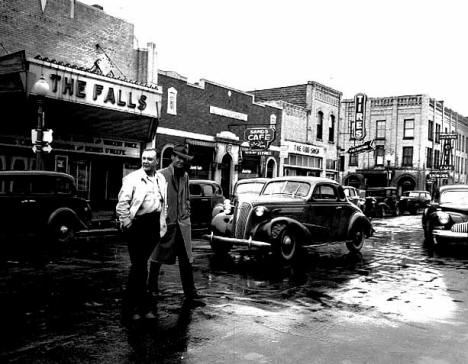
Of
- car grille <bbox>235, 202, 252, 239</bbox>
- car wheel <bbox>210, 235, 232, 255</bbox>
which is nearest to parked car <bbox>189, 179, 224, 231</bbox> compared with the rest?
car wheel <bbox>210, 235, 232, 255</bbox>

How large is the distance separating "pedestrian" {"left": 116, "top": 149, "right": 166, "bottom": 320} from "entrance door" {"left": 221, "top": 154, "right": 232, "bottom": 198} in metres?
19.6

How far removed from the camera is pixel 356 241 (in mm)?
11617

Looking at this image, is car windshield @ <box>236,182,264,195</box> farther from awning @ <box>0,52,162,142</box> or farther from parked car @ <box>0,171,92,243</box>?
parked car @ <box>0,171,92,243</box>

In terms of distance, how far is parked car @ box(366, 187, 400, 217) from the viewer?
25.8 meters

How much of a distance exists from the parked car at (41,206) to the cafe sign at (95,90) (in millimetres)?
2673

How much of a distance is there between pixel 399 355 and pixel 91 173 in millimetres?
16126

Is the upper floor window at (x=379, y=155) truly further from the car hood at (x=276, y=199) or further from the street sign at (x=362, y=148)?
the car hood at (x=276, y=199)

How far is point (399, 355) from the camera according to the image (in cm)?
436

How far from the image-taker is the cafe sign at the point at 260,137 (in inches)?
966

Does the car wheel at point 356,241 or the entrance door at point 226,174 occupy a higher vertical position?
the entrance door at point 226,174

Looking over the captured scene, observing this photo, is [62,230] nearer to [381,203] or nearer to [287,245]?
[287,245]

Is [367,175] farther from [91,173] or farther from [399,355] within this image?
[399,355]

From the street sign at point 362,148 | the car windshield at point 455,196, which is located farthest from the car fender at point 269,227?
the street sign at point 362,148

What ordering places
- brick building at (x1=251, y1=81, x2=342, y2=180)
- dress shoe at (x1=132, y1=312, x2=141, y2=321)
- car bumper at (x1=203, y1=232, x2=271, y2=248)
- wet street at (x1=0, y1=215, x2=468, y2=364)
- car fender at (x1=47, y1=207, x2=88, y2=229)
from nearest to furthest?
wet street at (x1=0, y1=215, x2=468, y2=364) → dress shoe at (x1=132, y1=312, x2=141, y2=321) → car bumper at (x1=203, y1=232, x2=271, y2=248) → car fender at (x1=47, y1=207, x2=88, y2=229) → brick building at (x1=251, y1=81, x2=342, y2=180)
